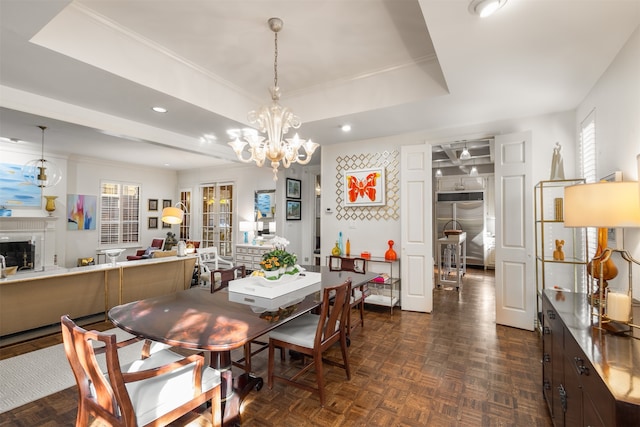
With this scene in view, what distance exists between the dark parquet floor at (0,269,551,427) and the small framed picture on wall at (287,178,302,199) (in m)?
3.62

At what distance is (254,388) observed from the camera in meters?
2.33

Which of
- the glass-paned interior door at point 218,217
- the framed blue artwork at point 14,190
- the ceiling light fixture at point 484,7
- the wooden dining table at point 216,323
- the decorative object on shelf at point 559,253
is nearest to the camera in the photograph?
the wooden dining table at point 216,323

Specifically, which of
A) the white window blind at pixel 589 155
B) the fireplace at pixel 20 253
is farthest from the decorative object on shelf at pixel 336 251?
the fireplace at pixel 20 253

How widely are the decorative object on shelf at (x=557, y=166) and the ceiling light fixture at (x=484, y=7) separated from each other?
7.42 feet

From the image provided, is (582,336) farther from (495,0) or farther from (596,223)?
(495,0)

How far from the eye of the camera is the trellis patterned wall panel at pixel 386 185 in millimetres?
4613

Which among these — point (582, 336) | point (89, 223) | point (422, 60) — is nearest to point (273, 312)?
point (582, 336)

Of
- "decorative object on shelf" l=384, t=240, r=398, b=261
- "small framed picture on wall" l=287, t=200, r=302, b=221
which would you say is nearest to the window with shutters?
"small framed picture on wall" l=287, t=200, r=302, b=221

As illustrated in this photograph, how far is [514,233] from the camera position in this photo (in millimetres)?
3756

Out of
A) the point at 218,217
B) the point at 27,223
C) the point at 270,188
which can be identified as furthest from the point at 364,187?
Answer: the point at 27,223

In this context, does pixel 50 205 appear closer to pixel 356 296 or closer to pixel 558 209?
pixel 356 296

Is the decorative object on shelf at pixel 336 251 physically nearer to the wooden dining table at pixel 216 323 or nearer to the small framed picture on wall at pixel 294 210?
the small framed picture on wall at pixel 294 210

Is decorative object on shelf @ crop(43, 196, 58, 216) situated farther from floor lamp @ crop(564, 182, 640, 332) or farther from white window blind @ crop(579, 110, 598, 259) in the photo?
white window blind @ crop(579, 110, 598, 259)

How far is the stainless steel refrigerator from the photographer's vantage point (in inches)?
308
